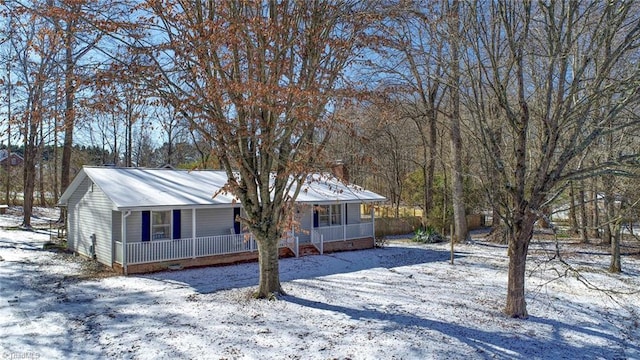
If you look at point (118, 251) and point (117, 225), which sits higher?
point (117, 225)

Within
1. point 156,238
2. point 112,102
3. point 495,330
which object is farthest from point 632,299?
point 156,238

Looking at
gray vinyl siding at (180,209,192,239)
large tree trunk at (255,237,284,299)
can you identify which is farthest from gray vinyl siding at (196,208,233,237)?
large tree trunk at (255,237,284,299)

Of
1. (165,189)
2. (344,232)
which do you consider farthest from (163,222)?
(344,232)

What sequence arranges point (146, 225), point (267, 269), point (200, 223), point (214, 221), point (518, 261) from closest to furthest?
1. point (518, 261)
2. point (267, 269)
3. point (146, 225)
4. point (200, 223)
5. point (214, 221)

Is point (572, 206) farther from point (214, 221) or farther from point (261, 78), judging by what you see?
point (214, 221)

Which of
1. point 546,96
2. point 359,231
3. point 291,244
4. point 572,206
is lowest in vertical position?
point 291,244

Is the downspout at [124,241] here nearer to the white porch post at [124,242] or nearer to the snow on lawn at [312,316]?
the white porch post at [124,242]

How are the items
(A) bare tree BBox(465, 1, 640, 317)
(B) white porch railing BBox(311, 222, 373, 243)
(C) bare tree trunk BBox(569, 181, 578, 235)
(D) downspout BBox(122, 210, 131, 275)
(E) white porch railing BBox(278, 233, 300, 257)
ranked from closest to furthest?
(C) bare tree trunk BBox(569, 181, 578, 235) → (A) bare tree BBox(465, 1, 640, 317) → (D) downspout BBox(122, 210, 131, 275) → (E) white porch railing BBox(278, 233, 300, 257) → (B) white porch railing BBox(311, 222, 373, 243)

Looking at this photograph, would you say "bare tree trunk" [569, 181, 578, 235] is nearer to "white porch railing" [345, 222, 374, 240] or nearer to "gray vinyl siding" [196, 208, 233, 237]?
"white porch railing" [345, 222, 374, 240]

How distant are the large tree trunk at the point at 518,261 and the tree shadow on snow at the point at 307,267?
19.2ft

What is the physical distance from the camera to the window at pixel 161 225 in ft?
47.3

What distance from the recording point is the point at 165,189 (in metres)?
15.1

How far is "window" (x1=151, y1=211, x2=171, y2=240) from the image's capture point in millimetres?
14420

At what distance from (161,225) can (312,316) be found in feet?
26.4
